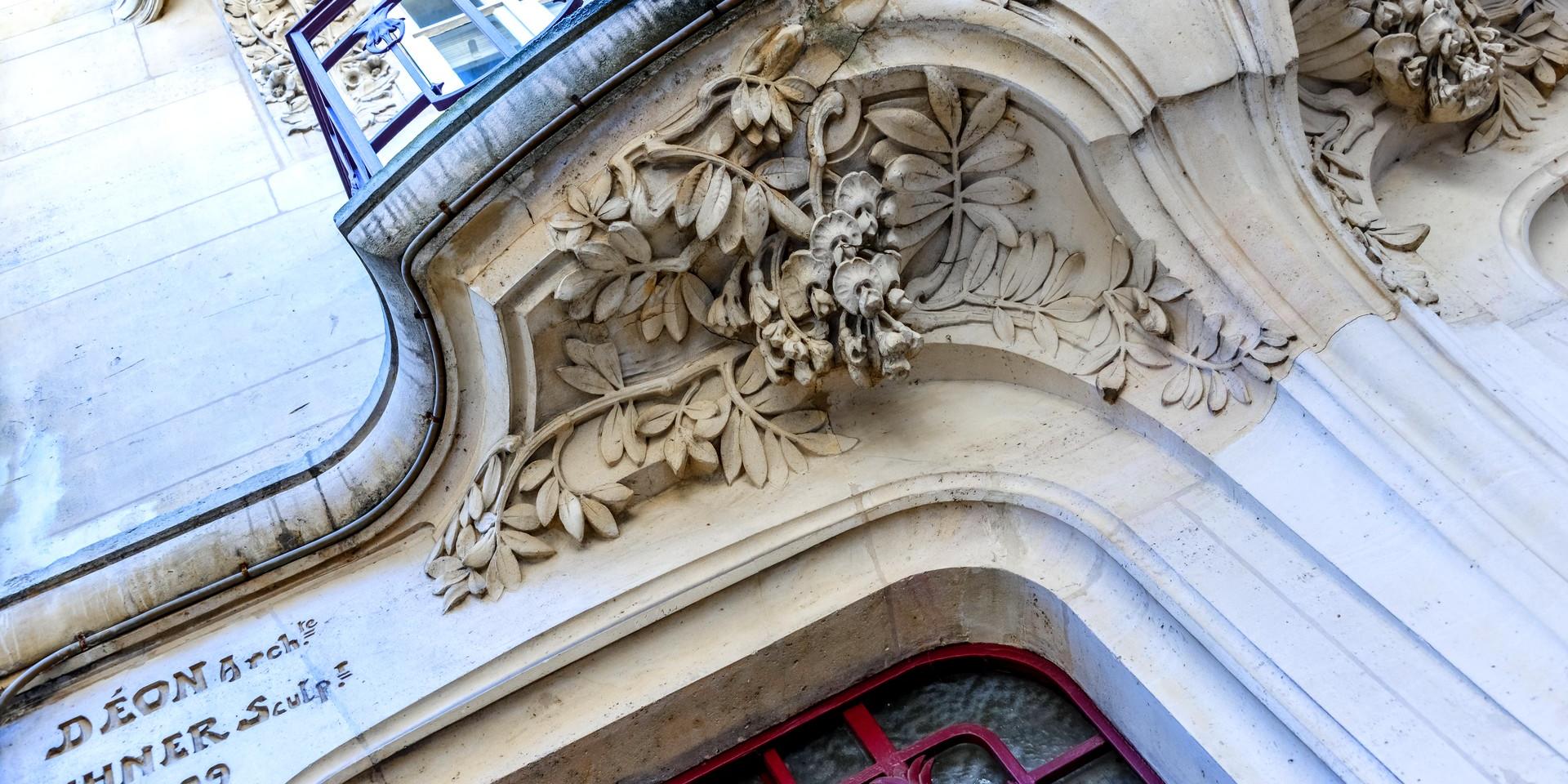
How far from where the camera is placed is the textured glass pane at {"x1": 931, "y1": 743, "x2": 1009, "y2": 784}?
8.32 feet

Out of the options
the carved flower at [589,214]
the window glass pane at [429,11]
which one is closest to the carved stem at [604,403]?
the carved flower at [589,214]

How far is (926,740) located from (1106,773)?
1.25 ft

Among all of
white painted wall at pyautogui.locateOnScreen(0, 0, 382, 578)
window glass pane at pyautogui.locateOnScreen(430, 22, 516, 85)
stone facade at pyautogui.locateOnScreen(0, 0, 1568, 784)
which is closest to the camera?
stone facade at pyautogui.locateOnScreen(0, 0, 1568, 784)

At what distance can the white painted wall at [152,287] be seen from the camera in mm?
3354

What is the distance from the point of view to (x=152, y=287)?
401cm

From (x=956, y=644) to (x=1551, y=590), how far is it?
1187 mm

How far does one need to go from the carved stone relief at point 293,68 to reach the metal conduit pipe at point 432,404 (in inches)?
79.0

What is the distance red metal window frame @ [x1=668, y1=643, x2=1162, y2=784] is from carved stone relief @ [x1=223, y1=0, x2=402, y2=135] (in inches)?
112

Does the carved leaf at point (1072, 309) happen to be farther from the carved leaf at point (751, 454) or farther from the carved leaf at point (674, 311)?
the carved leaf at point (674, 311)

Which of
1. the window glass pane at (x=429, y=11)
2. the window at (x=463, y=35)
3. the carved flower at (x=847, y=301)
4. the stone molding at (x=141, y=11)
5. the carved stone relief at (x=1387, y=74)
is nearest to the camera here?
the carved flower at (x=847, y=301)

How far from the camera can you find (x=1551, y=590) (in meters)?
2.05

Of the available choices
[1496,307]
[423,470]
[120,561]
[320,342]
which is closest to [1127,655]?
[1496,307]

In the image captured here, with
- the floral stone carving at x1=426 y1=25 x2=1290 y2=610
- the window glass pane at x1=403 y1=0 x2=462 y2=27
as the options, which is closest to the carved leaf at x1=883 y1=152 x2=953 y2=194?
the floral stone carving at x1=426 y1=25 x2=1290 y2=610

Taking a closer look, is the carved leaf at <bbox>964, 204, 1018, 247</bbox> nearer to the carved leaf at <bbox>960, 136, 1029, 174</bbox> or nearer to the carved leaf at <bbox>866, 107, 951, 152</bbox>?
the carved leaf at <bbox>960, 136, 1029, 174</bbox>
